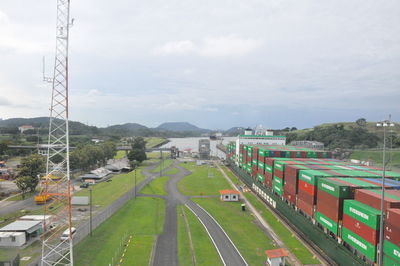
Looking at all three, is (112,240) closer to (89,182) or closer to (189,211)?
(189,211)


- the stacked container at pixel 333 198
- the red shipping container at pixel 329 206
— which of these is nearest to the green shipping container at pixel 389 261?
the stacked container at pixel 333 198

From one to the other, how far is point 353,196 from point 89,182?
2546 inches

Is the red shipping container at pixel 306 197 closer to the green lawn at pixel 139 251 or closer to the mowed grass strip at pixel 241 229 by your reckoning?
the mowed grass strip at pixel 241 229

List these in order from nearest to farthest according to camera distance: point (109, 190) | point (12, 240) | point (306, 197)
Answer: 1. point (12, 240)
2. point (306, 197)
3. point (109, 190)

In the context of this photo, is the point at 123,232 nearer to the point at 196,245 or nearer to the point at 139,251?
the point at 139,251

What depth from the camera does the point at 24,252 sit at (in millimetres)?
29797

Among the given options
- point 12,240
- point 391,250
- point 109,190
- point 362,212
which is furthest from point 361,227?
point 109,190

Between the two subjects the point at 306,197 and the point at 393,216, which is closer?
the point at 393,216

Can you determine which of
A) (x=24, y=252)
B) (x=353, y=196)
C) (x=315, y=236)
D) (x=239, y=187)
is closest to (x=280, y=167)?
(x=315, y=236)

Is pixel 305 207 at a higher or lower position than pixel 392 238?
lower

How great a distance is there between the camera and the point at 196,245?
103 ft

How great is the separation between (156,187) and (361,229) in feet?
166

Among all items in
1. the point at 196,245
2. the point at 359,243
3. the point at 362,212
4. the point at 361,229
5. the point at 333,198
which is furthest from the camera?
the point at 196,245

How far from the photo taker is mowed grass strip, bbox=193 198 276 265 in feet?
98.6
